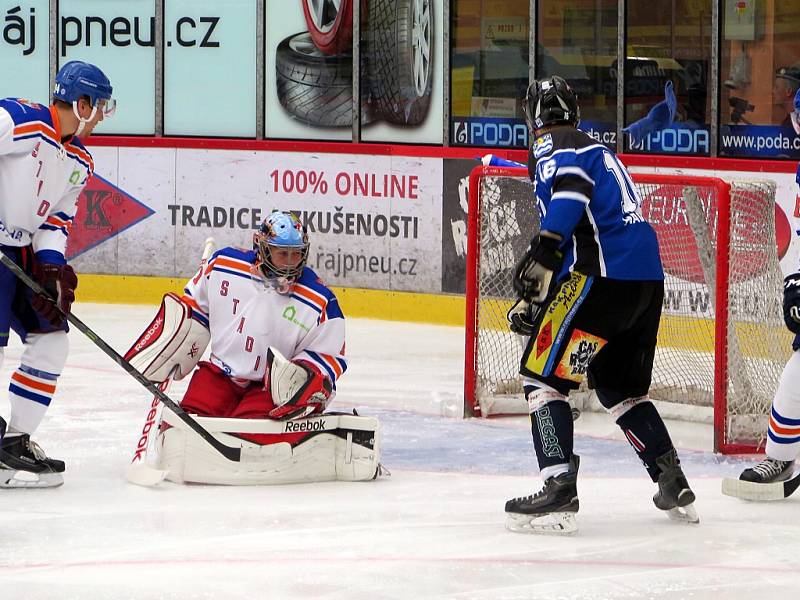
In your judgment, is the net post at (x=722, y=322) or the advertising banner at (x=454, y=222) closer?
the net post at (x=722, y=322)

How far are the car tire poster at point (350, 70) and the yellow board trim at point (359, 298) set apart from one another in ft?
3.01

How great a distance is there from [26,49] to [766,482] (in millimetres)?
6772

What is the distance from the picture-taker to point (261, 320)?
5.00m

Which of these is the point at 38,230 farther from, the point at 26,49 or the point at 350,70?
the point at 26,49

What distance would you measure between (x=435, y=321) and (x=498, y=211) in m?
2.29

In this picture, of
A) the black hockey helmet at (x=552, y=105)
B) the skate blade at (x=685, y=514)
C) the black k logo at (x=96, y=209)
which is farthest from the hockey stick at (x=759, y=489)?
the black k logo at (x=96, y=209)

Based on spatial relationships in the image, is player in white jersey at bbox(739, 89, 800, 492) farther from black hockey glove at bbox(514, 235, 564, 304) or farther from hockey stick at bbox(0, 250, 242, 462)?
hockey stick at bbox(0, 250, 242, 462)

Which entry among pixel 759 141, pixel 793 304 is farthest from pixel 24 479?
pixel 759 141

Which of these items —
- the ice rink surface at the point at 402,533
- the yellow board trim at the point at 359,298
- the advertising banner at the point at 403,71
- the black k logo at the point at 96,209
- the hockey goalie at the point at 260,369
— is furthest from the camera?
the black k logo at the point at 96,209

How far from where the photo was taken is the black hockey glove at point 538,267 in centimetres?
413

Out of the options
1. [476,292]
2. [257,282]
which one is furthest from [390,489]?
[476,292]

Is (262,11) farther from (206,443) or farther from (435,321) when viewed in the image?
(206,443)

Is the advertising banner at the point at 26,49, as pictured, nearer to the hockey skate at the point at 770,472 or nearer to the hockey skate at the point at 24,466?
the hockey skate at the point at 24,466

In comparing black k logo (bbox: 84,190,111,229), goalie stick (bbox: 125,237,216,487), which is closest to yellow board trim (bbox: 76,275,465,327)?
black k logo (bbox: 84,190,111,229)
